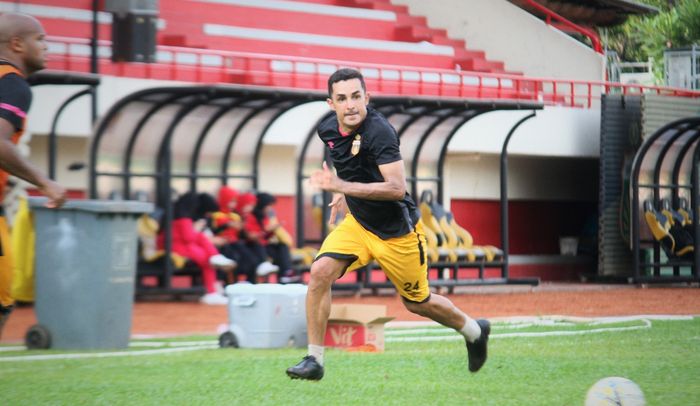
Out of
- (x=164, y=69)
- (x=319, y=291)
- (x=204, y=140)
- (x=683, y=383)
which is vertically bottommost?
(x=683, y=383)

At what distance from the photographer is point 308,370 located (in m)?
7.76

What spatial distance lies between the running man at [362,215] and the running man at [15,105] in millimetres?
1672

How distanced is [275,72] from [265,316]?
1411 centimetres

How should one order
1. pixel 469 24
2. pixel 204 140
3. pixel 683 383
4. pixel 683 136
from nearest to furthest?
1. pixel 683 383
2. pixel 204 140
3. pixel 683 136
4. pixel 469 24

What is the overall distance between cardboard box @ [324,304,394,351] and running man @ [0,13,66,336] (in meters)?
4.27

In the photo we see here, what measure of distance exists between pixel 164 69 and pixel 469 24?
1102 centimetres

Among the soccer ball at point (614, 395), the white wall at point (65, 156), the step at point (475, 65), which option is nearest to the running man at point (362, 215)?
the soccer ball at point (614, 395)

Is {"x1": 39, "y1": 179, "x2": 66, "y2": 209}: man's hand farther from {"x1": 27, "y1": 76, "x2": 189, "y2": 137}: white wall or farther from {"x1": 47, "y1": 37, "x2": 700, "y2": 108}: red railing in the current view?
{"x1": 47, "y1": 37, "x2": 700, "y2": 108}: red railing

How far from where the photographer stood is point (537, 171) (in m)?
28.5

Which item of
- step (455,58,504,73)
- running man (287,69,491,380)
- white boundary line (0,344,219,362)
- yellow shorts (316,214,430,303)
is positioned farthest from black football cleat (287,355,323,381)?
step (455,58,504,73)

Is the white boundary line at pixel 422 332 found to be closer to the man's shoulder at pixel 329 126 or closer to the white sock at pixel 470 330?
the white sock at pixel 470 330

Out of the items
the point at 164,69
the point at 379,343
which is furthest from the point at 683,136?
the point at 379,343

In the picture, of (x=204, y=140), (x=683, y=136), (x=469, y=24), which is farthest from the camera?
(x=469, y=24)

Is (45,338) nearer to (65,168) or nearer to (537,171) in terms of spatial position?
(65,168)
